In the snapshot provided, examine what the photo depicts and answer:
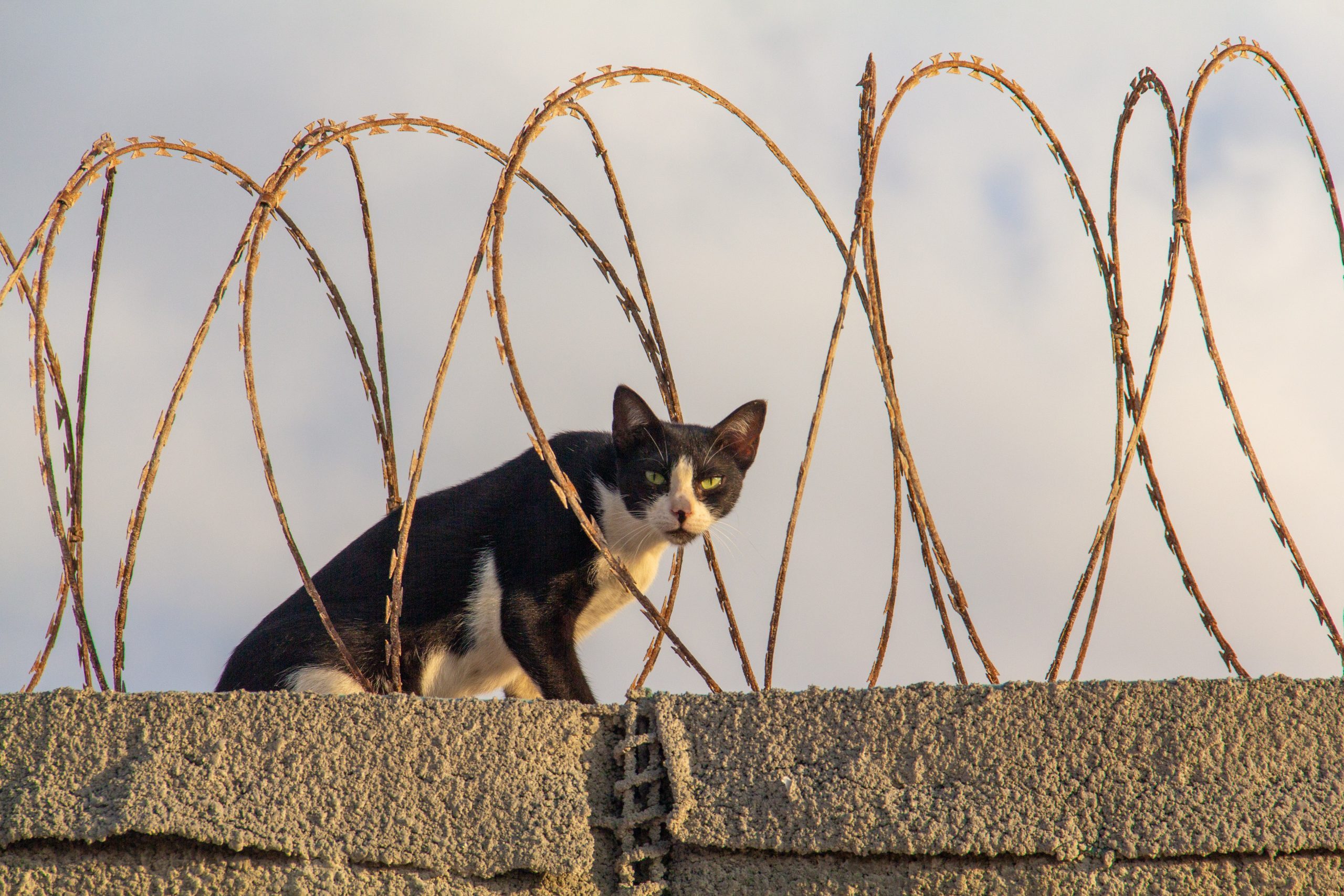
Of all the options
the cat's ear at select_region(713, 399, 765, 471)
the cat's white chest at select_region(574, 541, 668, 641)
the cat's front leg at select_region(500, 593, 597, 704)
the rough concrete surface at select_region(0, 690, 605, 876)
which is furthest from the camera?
the cat's ear at select_region(713, 399, 765, 471)

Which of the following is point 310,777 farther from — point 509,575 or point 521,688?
point 521,688

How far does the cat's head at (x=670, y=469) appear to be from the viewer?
351cm

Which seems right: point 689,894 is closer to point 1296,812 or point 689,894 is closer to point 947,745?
point 947,745

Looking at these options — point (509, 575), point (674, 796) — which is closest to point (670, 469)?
point (509, 575)

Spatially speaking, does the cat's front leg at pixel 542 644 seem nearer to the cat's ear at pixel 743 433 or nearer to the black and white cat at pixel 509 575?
the black and white cat at pixel 509 575

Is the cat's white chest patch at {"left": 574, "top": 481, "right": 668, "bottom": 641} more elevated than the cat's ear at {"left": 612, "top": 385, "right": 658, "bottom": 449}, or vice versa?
the cat's ear at {"left": 612, "top": 385, "right": 658, "bottom": 449}

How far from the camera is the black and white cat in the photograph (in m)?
3.47

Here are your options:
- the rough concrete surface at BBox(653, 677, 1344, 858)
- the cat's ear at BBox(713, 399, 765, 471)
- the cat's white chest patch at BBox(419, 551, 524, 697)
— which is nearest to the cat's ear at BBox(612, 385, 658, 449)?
the cat's ear at BBox(713, 399, 765, 471)

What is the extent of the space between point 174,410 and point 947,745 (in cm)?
193

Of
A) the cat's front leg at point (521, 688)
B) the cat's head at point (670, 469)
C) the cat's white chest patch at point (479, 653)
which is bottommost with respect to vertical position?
the cat's front leg at point (521, 688)

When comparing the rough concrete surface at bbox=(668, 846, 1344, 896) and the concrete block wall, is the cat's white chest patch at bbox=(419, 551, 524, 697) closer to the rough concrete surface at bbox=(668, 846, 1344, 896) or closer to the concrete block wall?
the concrete block wall

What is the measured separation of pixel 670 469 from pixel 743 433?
437mm

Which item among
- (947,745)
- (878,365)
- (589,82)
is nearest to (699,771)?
(947,745)

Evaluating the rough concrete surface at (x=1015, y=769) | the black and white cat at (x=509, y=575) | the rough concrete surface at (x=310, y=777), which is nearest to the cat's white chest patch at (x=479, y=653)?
the black and white cat at (x=509, y=575)
